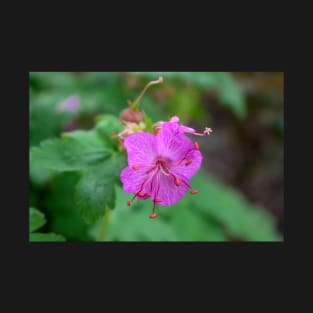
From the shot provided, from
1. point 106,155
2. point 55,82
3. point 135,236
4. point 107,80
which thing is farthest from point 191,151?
point 55,82

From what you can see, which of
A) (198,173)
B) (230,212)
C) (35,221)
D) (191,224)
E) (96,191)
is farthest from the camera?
(198,173)

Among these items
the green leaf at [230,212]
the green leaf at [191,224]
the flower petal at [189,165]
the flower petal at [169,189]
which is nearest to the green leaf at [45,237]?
the flower petal at [169,189]

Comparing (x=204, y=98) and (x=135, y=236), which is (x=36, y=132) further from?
(x=204, y=98)

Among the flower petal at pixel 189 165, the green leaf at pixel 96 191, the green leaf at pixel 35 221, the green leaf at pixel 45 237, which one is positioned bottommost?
the green leaf at pixel 45 237

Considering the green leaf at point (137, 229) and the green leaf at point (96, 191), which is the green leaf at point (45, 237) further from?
the green leaf at point (137, 229)

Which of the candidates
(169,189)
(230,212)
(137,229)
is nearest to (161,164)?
(169,189)

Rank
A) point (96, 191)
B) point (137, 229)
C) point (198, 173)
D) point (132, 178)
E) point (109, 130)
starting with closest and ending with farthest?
point (132, 178), point (96, 191), point (109, 130), point (137, 229), point (198, 173)

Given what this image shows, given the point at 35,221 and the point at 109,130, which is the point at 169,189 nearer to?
the point at 109,130

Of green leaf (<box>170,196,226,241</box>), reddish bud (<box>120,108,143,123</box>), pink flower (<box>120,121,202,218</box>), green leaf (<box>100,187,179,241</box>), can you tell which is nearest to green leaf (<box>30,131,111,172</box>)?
reddish bud (<box>120,108,143,123</box>)
